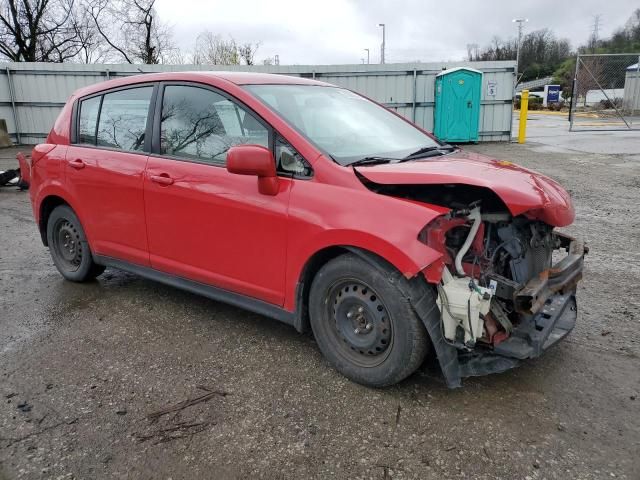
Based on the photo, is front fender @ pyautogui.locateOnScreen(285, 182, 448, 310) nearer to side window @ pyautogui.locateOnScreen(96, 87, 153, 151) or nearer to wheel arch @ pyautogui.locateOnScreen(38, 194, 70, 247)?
side window @ pyautogui.locateOnScreen(96, 87, 153, 151)

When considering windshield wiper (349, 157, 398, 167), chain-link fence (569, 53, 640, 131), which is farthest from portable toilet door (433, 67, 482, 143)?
windshield wiper (349, 157, 398, 167)

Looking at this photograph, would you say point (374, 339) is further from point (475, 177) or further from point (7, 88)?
point (7, 88)

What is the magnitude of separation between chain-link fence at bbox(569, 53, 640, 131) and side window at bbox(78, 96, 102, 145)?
658 inches

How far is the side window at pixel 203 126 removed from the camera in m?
3.32

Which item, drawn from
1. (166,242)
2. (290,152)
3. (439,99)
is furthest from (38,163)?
(439,99)

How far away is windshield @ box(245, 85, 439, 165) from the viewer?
3.22 metres

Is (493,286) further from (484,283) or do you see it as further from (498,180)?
(498,180)

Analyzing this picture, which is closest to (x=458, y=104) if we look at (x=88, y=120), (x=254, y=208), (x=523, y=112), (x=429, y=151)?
(x=523, y=112)

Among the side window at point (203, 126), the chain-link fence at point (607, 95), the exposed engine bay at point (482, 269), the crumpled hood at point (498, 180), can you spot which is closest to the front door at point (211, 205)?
the side window at point (203, 126)

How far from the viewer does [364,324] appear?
2.95m

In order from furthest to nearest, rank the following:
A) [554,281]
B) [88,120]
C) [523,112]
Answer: [523,112], [88,120], [554,281]

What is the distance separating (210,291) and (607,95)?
1066 inches

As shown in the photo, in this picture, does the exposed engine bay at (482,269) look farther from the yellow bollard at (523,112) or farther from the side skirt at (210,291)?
the yellow bollard at (523,112)

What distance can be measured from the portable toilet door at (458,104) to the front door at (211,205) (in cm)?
1316
